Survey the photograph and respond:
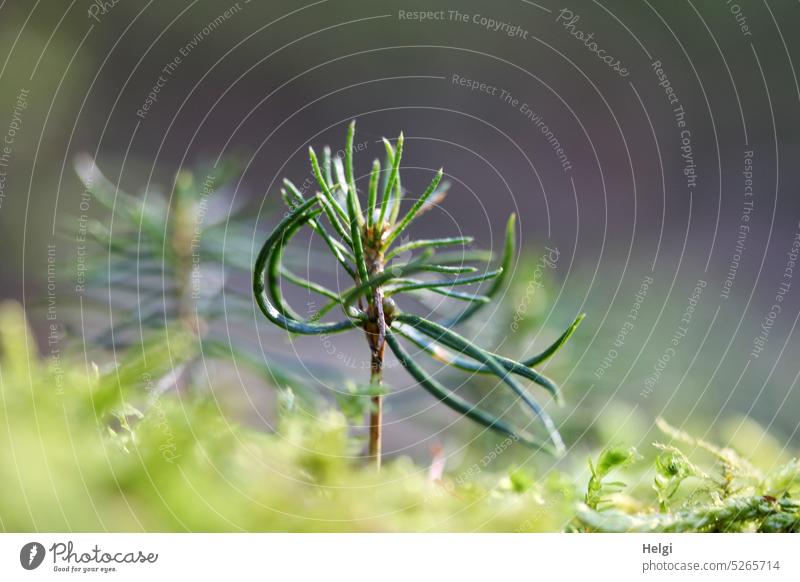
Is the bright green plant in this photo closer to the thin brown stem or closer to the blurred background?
the thin brown stem

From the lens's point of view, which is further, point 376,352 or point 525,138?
point 525,138

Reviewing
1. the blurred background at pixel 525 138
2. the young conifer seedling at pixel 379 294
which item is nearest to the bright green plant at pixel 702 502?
the young conifer seedling at pixel 379 294

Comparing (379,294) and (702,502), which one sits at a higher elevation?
(379,294)

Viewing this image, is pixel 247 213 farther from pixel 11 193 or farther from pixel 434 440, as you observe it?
pixel 11 193

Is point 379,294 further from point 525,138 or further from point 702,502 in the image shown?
point 525,138

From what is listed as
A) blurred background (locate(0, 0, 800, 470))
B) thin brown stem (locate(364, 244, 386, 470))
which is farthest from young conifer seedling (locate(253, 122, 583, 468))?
blurred background (locate(0, 0, 800, 470))

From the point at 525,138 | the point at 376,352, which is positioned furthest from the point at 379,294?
the point at 525,138

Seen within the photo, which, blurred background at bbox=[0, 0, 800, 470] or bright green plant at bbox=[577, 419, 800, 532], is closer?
bright green plant at bbox=[577, 419, 800, 532]

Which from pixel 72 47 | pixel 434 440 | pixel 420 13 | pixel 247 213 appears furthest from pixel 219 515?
pixel 72 47
